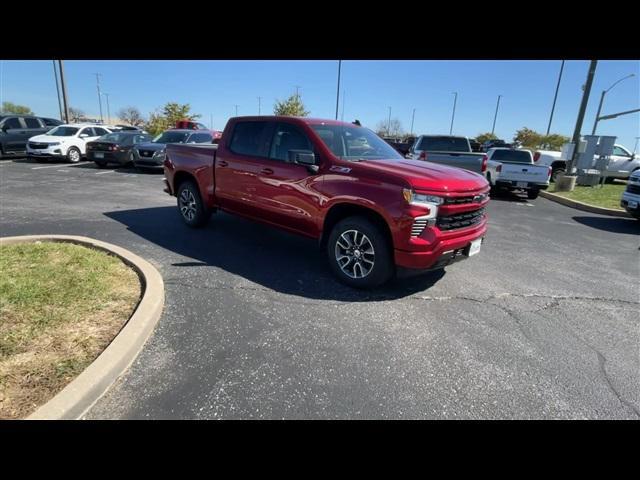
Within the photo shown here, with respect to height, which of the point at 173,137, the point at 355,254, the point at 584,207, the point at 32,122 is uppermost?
the point at 32,122

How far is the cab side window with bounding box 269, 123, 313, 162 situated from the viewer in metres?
4.71

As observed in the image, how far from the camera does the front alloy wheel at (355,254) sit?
4.06 metres

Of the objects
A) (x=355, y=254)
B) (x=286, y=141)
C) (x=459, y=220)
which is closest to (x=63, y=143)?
(x=286, y=141)

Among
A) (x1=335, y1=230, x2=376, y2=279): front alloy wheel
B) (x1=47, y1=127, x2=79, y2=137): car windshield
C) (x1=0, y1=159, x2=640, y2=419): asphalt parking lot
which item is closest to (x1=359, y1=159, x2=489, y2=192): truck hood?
(x1=335, y1=230, x2=376, y2=279): front alloy wheel

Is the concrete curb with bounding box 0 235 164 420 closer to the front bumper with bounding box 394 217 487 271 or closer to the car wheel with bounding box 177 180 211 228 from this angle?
the car wheel with bounding box 177 180 211 228

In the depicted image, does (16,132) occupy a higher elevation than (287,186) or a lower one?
higher

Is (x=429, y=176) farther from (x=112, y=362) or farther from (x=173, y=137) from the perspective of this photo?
(x=173, y=137)

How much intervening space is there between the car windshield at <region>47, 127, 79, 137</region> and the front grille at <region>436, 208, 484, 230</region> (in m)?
19.0

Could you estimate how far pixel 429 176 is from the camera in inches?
153

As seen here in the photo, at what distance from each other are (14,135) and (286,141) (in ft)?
62.4

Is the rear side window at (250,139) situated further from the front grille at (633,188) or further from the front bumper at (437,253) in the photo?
the front grille at (633,188)

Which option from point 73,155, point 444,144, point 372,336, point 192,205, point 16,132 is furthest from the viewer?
point 16,132

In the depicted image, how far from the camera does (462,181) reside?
402 centimetres
